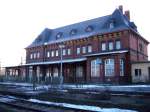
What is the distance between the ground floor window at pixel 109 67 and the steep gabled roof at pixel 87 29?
5.73m

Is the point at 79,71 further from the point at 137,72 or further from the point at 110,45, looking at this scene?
the point at 137,72

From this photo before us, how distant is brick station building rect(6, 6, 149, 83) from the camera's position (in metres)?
30.7

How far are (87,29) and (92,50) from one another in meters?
4.74

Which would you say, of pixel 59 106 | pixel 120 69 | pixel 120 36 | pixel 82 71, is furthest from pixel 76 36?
pixel 59 106

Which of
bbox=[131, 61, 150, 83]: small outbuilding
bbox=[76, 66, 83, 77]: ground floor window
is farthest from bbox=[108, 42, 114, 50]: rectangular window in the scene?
bbox=[76, 66, 83, 77]: ground floor window

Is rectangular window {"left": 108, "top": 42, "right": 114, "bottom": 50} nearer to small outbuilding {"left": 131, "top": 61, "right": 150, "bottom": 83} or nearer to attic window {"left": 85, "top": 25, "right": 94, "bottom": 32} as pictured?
small outbuilding {"left": 131, "top": 61, "right": 150, "bottom": 83}

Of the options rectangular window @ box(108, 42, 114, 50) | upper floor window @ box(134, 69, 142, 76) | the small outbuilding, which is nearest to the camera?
the small outbuilding

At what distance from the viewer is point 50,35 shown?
48.1 meters

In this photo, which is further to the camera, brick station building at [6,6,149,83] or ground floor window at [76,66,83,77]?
ground floor window at [76,66,83,77]

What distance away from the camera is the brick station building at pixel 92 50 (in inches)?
1210

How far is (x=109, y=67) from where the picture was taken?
100ft

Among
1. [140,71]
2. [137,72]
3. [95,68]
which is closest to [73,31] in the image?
[95,68]

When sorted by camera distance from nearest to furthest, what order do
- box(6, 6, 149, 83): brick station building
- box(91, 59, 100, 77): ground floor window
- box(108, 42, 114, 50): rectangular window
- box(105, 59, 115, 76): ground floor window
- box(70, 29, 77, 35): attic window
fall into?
box(105, 59, 115, 76): ground floor window
box(6, 6, 149, 83): brick station building
box(91, 59, 100, 77): ground floor window
box(108, 42, 114, 50): rectangular window
box(70, 29, 77, 35): attic window

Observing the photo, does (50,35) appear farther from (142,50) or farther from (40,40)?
(142,50)
